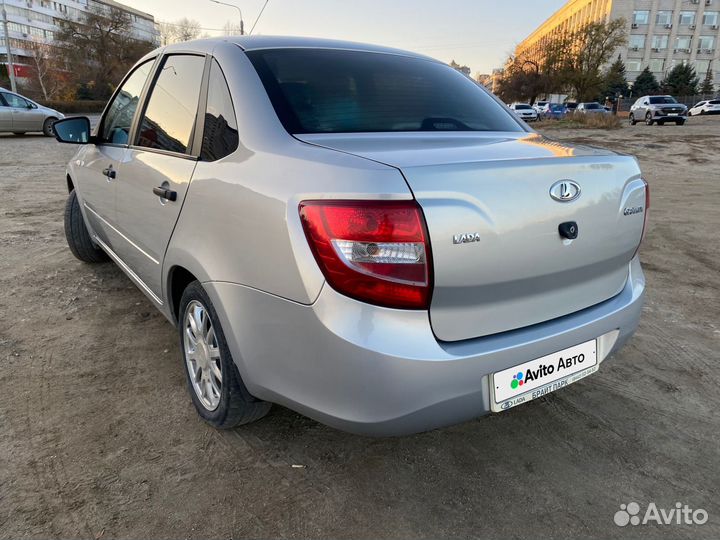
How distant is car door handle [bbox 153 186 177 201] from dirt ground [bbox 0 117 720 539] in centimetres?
100

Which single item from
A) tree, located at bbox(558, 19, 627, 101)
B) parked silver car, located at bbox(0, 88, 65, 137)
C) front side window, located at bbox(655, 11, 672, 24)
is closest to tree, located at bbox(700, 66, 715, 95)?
front side window, located at bbox(655, 11, 672, 24)

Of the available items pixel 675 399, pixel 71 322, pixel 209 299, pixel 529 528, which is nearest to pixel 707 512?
pixel 529 528

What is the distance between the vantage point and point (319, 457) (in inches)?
86.7

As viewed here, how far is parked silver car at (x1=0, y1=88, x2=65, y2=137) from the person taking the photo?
58.2 ft

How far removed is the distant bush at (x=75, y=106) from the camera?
41.0 m

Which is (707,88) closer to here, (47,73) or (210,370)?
(47,73)

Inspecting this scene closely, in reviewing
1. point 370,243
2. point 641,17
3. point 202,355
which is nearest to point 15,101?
point 202,355

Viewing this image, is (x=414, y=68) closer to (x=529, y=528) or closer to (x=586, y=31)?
(x=529, y=528)

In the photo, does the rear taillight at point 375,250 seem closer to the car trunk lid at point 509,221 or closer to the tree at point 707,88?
the car trunk lid at point 509,221

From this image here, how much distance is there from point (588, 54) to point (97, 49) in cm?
4640

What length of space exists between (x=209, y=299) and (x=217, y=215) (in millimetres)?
344

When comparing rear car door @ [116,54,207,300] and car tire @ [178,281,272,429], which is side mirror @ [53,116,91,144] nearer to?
rear car door @ [116,54,207,300]

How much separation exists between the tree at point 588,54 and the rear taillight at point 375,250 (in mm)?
51891

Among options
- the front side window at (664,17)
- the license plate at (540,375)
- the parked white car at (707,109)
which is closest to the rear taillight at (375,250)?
the license plate at (540,375)
